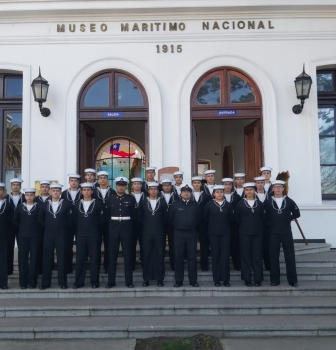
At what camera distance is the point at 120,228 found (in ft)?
24.4

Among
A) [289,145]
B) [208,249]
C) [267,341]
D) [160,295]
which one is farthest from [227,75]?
[267,341]

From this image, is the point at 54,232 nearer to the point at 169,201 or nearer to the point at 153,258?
the point at 153,258

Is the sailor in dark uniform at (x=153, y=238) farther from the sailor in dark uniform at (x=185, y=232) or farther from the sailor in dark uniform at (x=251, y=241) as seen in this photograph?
the sailor in dark uniform at (x=251, y=241)

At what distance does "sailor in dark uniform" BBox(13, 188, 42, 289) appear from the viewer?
24.3 feet

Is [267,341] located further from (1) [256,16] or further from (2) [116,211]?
(1) [256,16]

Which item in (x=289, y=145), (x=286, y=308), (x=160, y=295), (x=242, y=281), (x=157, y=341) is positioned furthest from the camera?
(x=289, y=145)

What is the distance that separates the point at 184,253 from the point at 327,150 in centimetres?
538

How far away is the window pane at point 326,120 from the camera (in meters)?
10.8

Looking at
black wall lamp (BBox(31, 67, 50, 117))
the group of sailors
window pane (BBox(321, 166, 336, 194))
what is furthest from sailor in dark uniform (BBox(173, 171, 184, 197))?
window pane (BBox(321, 166, 336, 194))

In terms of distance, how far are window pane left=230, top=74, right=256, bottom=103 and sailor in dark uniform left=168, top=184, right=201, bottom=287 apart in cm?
387

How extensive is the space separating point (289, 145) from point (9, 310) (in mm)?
7006

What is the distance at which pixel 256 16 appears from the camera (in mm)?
10516

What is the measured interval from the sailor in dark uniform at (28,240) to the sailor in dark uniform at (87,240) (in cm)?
74

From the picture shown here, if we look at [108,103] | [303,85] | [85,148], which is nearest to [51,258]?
[85,148]
